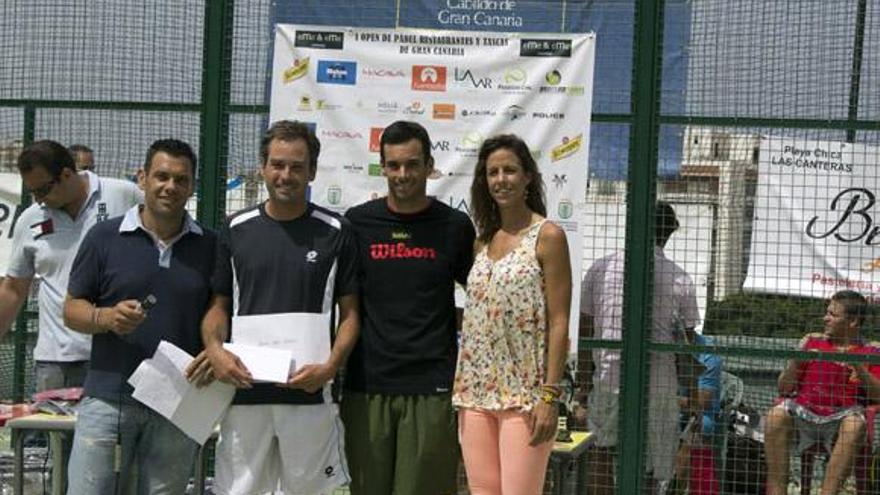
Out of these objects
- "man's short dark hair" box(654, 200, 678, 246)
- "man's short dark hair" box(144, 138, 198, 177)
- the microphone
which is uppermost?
"man's short dark hair" box(144, 138, 198, 177)

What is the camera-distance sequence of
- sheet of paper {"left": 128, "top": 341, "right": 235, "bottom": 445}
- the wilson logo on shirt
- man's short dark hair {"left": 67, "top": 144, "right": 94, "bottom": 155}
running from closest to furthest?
1. sheet of paper {"left": 128, "top": 341, "right": 235, "bottom": 445}
2. the wilson logo on shirt
3. man's short dark hair {"left": 67, "top": 144, "right": 94, "bottom": 155}

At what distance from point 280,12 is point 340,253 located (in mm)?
2587

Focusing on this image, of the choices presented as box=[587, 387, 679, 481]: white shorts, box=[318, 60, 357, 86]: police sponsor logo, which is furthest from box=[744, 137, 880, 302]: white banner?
box=[318, 60, 357, 86]: police sponsor logo

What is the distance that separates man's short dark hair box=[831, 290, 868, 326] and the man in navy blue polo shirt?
3492 millimetres

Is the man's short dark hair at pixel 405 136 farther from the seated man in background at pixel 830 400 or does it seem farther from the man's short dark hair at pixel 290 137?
the seated man in background at pixel 830 400

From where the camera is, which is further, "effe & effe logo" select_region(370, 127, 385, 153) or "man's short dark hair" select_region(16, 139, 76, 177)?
"effe & effe logo" select_region(370, 127, 385, 153)

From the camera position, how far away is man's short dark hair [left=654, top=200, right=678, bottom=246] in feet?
22.2

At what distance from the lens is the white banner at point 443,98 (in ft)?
22.1

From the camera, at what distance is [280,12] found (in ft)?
23.2

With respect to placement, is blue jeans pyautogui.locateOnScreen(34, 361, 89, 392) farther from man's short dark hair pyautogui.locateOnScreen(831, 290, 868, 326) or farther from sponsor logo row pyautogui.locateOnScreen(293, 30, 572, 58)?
man's short dark hair pyautogui.locateOnScreen(831, 290, 868, 326)

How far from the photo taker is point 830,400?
22.7ft

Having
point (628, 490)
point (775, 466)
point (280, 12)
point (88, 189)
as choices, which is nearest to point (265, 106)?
point (280, 12)

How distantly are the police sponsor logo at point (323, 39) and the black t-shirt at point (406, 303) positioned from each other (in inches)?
82.3

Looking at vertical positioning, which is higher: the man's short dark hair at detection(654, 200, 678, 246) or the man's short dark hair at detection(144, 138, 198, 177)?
the man's short dark hair at detection(144, 138, 198, 177)
